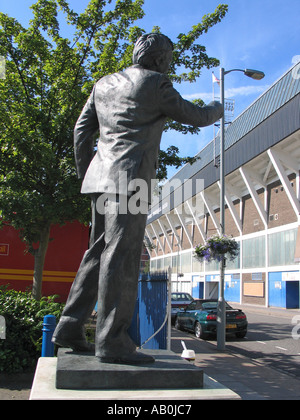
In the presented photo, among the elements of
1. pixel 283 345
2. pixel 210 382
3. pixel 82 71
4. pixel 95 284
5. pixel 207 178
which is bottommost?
pixel 283 345

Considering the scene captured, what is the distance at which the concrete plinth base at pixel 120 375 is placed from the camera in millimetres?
2371

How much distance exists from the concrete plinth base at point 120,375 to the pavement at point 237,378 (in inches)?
91.4

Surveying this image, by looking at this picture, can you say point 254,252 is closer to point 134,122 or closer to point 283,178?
point 283,178

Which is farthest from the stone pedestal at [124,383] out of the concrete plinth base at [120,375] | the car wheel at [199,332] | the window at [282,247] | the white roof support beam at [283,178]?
the window at [282,247]

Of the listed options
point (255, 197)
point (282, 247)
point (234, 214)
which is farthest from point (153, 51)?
point (234, 214)

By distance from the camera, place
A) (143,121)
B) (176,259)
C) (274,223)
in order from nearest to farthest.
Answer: (143,121) → (274,223) → (176,259)

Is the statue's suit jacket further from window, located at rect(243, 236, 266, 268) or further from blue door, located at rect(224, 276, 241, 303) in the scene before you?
blue door, located at rect(224, 276, 241, 303)

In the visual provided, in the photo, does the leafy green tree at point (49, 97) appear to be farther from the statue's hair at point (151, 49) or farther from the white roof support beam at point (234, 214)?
the white roof support beam at point (234, 214)

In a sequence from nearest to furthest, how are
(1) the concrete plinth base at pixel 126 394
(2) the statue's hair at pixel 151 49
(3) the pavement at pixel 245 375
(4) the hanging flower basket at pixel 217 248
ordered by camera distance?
1. (1) the concrete plinth base at pixel 126 394
2. (2) the statue's hair at pixel 151 49
3. (3) the pavement at pixel 245 375
4. (4) the hanging flower basket at pixel 217 248

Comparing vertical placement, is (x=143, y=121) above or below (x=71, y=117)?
below

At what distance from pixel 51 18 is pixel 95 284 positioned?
9133 mm

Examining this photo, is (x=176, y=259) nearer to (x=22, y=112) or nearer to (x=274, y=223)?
(x=274, y=223)
